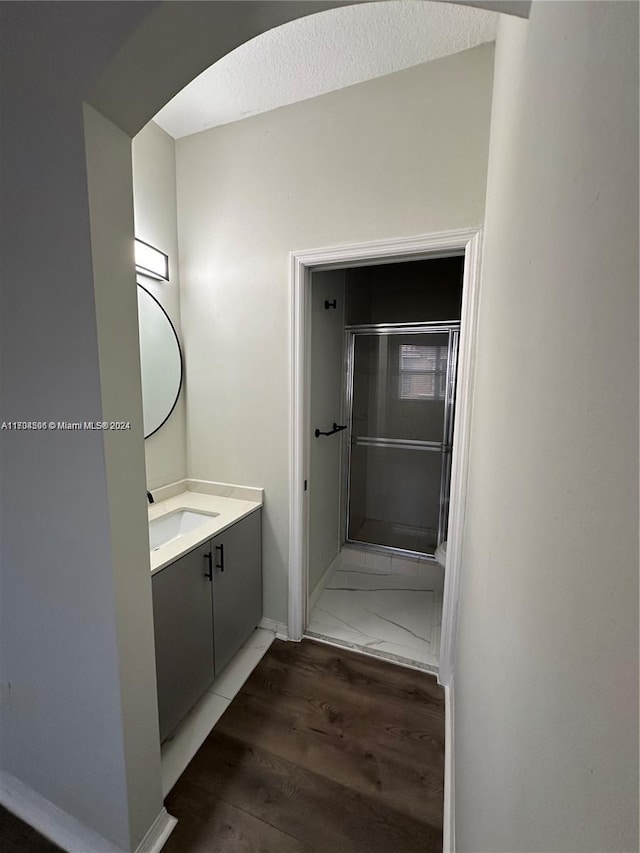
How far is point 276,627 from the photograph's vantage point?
81.0 inches

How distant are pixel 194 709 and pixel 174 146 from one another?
9.36 feet

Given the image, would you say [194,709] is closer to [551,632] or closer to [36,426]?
[36,426]

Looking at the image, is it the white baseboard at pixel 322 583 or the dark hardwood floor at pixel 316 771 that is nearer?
the dark hardwood floor at pixel 316 771

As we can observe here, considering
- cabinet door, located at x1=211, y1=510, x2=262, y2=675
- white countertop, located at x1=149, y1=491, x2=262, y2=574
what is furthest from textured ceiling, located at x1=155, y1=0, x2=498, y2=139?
cabinet door, located at x1=211, y1=510, x2=262, y2=675

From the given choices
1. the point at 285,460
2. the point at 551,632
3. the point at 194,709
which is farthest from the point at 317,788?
the point at 551,632

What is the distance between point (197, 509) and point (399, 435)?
6.20 feet

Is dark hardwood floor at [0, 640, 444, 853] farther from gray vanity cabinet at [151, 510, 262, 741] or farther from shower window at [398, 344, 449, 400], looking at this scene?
shower window at [398, 344, 449, 400]

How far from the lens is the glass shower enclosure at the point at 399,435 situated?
295 centimetres

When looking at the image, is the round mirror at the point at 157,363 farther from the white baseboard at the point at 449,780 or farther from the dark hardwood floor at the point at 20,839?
the white baseboard at the point at 449,780

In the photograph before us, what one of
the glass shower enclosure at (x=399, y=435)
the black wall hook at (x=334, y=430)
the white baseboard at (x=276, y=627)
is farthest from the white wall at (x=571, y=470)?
the glass shower enclosure at (x=399, y=435)

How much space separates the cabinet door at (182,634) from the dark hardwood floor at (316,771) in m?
0.20

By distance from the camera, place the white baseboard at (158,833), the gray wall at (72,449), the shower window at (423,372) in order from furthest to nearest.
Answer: the shower window at (423,372) → the white baseboard at (158,833) → the gray wall at (72,449)

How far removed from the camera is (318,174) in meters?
1.68

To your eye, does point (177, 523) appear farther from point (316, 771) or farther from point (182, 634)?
point (316, 771)
